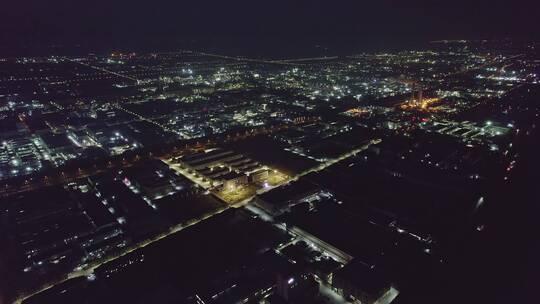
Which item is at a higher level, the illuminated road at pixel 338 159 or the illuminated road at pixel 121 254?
the illuminated road at pixel 338 159

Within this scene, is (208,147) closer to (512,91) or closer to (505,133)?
(505,133)

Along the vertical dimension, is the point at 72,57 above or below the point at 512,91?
below

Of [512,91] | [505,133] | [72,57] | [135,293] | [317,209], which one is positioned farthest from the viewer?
[72,57]

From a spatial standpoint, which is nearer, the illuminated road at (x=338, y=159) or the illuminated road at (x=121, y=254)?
the illuminated road at (x=121, y=254)

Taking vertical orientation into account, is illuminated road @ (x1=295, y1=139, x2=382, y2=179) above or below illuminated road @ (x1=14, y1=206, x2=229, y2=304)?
above

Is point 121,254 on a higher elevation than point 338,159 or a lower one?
lower

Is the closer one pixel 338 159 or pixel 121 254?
pixel 121 254

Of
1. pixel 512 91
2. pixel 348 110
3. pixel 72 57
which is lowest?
pixel 72 57

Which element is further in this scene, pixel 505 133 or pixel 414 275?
pixel 505 133

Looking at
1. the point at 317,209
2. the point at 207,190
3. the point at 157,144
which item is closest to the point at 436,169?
the point at 317,209

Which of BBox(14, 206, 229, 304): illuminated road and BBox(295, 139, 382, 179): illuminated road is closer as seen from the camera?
BBox(14, 206, 229, 304): illuminated road

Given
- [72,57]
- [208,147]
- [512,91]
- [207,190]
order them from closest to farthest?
[207,190] → [208,147] → [512,91] → [72,57]
